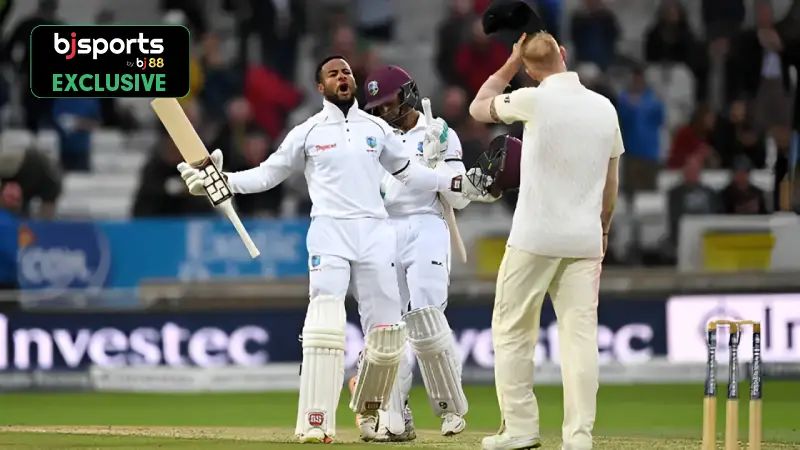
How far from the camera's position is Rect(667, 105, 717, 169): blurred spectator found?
16547 mm

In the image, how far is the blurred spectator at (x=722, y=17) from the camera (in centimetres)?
1736

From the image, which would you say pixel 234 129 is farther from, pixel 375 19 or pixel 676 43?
pixel 676 43

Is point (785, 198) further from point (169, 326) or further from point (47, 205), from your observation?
point (47, 205)

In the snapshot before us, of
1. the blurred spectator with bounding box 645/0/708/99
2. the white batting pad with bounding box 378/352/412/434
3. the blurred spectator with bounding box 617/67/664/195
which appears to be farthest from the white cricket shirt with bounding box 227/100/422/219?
the blurred spectator with bounding box 645/0/708/99

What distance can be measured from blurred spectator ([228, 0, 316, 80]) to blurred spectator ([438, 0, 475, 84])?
57.9 inches

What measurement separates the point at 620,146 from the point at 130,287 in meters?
7.37

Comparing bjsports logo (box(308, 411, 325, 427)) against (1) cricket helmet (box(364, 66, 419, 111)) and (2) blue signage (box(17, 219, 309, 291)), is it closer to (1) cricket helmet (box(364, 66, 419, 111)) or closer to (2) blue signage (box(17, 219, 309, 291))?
(1) cricket helmet (box(364, 66, 419, 111))

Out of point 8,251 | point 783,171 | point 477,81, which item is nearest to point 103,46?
point 8,251

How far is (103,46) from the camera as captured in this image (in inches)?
528

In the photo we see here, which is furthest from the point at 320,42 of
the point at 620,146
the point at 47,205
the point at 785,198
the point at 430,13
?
the point at 620,146

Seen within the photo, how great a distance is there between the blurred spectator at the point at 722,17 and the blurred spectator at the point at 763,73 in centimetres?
23

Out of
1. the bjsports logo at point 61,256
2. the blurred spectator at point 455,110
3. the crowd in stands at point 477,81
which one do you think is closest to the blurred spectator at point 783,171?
the crowd in stands at point 477,81

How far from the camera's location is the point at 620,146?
7.52 m

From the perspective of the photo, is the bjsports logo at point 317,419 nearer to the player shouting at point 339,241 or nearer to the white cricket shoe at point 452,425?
the player shouting at point 339,241
